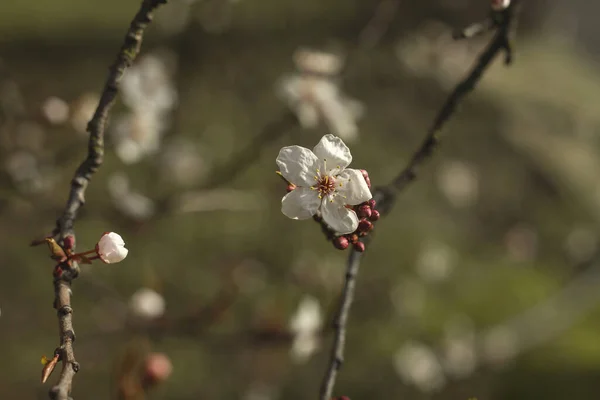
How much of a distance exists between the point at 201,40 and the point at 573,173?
4.30 ft

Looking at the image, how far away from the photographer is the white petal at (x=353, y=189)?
358mm

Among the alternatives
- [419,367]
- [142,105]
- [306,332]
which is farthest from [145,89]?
[419,367]

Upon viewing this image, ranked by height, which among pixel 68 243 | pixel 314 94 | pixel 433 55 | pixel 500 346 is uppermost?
pixel 433 55

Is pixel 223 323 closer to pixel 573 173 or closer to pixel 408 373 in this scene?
pixel 408 373

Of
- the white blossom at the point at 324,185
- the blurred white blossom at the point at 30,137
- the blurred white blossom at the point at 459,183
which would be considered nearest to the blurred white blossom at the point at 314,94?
the white blossom at the point at 324,185

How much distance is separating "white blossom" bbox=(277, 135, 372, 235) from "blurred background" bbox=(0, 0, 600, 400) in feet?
1.00

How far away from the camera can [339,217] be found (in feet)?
1.18

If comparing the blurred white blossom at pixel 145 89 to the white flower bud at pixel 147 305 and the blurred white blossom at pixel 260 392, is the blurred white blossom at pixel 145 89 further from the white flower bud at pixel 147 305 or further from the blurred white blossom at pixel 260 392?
the blurred white blossom at pixel 260 392

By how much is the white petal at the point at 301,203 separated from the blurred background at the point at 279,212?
0.98 ft

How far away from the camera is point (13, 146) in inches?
38.2

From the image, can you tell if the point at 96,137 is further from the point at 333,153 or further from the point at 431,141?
the point at 431,141

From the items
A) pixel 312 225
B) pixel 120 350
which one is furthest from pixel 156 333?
pixel 312 225

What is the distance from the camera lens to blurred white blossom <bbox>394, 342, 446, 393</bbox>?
49.2 inches

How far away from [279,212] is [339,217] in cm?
101
